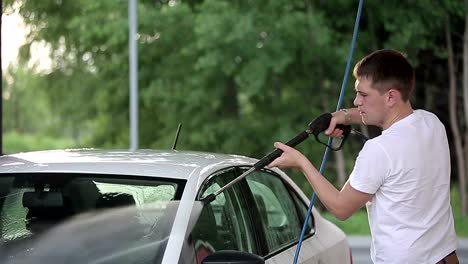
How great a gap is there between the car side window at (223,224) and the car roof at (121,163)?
79 millimetres

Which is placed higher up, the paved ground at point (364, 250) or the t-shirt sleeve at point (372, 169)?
the t-shirt sleeve at point (372, 169)

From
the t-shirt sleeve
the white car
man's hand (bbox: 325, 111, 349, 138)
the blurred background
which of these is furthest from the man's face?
the blurred background

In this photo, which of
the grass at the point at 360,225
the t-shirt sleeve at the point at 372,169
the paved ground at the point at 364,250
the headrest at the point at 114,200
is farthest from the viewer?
the grass at the point at 360,225

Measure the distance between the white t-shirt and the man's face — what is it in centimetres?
7

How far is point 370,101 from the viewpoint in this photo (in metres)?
3.91

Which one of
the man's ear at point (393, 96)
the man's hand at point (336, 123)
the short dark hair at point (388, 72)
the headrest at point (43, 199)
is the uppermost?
the short dark hair at point (388, 72)

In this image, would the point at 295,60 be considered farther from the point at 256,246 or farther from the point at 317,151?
the point at 256,246

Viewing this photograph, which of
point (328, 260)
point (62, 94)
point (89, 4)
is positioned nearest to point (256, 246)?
point (328, 260)

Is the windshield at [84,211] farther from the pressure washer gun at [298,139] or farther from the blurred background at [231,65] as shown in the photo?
the blurred background at [231,65]

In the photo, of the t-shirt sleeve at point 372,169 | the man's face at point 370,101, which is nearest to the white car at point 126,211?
the t-shirt sleeve at point 372,169

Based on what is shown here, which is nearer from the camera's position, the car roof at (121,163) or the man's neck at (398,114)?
the man's neck at (398,114)

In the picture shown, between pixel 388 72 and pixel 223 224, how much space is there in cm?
101

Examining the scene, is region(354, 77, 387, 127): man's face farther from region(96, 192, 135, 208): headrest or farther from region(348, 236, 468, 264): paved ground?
region(348, 236, 468, 264): paved ground

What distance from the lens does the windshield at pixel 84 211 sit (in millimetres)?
3977
